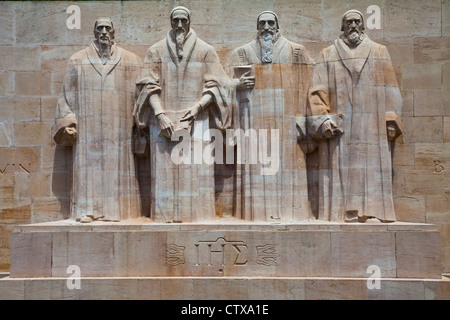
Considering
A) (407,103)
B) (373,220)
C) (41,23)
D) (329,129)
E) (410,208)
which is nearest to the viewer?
(373,220)

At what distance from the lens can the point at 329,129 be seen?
46.4 ft

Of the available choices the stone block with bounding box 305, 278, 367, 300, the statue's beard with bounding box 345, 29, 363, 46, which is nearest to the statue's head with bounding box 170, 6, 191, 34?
the statue's beard with bounding box 345, 29, 363, 46

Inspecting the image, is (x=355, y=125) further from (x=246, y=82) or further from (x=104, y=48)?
(x=104, y=48)

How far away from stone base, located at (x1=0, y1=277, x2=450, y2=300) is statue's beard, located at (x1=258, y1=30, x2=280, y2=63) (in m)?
4.07

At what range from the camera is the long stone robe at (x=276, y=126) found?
14.1m

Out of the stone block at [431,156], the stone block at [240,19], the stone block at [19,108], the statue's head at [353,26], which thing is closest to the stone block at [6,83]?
the stone block at [19,108]

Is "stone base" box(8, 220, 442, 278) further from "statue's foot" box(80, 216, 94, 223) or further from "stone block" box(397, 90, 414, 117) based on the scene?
"stone block" box(397, 90, 414, 117)

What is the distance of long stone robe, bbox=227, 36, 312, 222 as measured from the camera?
46.4 feet

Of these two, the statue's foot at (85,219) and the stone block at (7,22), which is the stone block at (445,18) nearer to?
the statue's foot at (85,219)

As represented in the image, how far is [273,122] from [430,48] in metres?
3.63

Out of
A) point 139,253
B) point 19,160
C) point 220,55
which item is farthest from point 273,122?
point 19,160

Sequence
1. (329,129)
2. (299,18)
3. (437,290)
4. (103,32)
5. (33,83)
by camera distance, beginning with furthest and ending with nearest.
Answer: (33,83)
(299,18)
(103,32)
(329,129)
(437,290)

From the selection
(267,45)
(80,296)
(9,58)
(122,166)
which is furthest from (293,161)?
(9,58)
